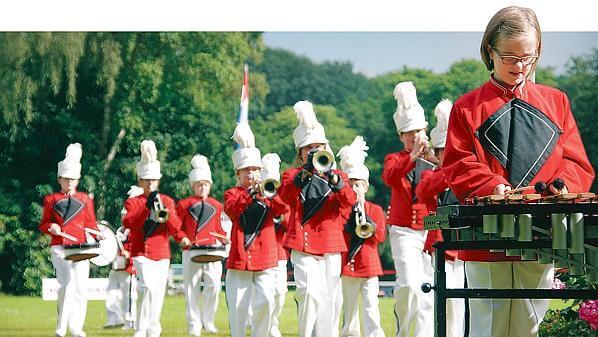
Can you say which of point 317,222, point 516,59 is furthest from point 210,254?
point 516,59

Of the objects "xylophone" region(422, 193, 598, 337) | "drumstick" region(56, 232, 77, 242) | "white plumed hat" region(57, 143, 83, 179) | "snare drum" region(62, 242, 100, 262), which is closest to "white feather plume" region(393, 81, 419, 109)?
→ "snare drum" region(62, 242, 100, 262)

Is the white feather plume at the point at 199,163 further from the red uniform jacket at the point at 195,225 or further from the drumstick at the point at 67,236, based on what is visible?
the drumstick at the point at 67,236

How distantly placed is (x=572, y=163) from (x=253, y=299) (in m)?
4.60

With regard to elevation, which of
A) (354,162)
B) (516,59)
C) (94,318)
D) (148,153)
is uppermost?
(148,153)

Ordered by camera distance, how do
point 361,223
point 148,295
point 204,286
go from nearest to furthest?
point 361,223
point 148,295
point 204,286

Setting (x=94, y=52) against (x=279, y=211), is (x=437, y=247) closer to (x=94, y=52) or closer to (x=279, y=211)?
(x=279, y=211)

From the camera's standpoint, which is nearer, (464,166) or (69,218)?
(464,166)

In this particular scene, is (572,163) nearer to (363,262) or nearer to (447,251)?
(447,251)

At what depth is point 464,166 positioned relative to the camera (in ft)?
14.9

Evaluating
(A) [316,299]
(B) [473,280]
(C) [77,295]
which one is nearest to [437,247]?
(B) [473,280]

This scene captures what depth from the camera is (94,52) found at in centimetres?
1430

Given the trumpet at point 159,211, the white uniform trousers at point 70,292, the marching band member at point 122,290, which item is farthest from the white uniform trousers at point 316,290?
the marching band member at point 122,290

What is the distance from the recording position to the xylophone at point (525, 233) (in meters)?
3.85

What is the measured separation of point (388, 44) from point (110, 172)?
11.5ft
